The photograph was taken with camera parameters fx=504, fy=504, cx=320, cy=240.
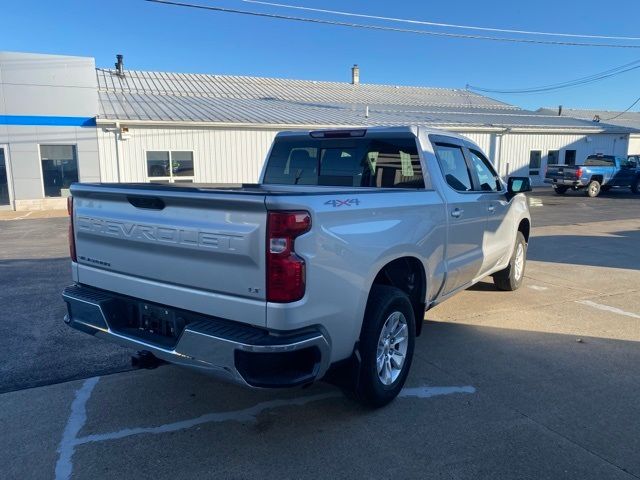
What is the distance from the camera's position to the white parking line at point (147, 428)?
3.14 meters

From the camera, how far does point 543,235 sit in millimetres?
12312

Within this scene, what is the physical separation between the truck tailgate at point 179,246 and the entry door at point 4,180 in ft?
54.6

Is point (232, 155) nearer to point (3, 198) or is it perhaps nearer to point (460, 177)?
point (3, 198)

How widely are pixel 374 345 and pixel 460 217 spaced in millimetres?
1831

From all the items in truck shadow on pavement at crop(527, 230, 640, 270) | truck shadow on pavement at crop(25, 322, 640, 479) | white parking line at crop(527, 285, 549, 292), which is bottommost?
truck shadow on pavement at crop(25, 322, 640, 479)

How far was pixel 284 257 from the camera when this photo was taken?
8.91 feet

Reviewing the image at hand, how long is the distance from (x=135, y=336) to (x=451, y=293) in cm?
297

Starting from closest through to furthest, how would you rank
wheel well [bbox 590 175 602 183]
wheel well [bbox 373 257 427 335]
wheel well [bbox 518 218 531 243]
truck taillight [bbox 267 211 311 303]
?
truck taillight [bbox 267 211 311 303] → wheel well [bbox 373 257 427 335] → wheel well [bbox 518 218 531 243] → wheel well [bbox 590 175 602 183]

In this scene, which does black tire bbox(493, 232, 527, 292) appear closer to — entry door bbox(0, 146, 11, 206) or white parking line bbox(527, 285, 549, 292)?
white parking line bbox(527, 285, 549, 292)

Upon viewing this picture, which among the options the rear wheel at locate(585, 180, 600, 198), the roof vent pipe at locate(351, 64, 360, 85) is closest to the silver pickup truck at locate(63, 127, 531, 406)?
the rear wheel at locate(585, 180, 600, 198)

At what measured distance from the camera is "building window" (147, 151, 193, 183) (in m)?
18.4

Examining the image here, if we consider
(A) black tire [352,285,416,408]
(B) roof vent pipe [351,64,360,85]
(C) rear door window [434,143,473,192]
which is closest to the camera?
(A) black tire [352,285,416,408]

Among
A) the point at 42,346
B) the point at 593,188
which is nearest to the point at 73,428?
the point at 42,346

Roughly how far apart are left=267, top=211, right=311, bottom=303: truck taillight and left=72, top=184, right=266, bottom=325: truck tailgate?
0.05 meters
